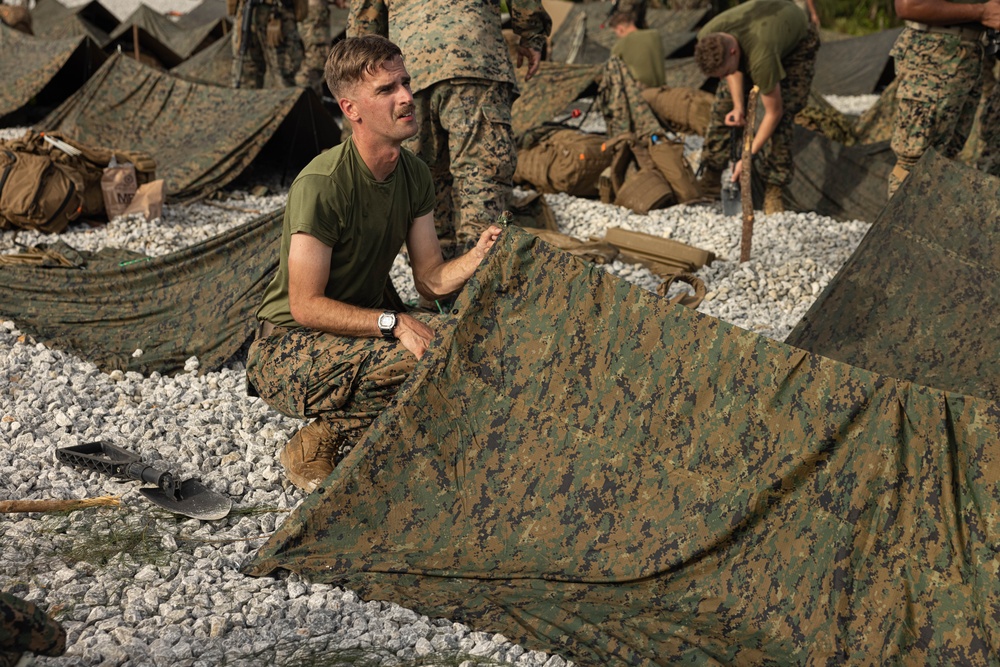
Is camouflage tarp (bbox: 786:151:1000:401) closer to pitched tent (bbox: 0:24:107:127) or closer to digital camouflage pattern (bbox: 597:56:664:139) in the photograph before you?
digital camouflage pattern (bbox: 597:56:664:139)

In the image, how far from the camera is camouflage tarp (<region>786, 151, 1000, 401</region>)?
3.97 metres

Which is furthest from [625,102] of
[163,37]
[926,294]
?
[163,37]

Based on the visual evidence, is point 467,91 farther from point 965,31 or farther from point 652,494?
point 965,31

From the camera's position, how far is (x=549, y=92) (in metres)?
8.84

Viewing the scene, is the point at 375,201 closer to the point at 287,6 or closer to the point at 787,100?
the point at 787,100

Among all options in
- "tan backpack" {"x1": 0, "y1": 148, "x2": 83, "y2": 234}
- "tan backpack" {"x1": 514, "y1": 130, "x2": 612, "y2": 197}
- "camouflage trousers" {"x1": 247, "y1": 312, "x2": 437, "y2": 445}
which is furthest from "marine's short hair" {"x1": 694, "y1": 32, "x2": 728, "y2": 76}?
"tan backpack" {"x1": 0, "y1": 148, "x2": 83, "y2": 234}

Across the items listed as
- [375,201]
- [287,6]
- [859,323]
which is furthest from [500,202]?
[287,6]

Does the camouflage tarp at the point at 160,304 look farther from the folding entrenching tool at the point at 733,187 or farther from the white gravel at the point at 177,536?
the folding entrenching tool at the point at 733,187

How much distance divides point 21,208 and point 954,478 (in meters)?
5.83

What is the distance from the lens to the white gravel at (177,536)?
2549 millimetres

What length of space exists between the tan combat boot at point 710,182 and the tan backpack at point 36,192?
4.50 m

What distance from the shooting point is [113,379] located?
443cm

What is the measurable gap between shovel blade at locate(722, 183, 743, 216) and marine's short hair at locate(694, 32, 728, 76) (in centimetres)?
83

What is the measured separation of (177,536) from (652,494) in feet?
4.84
